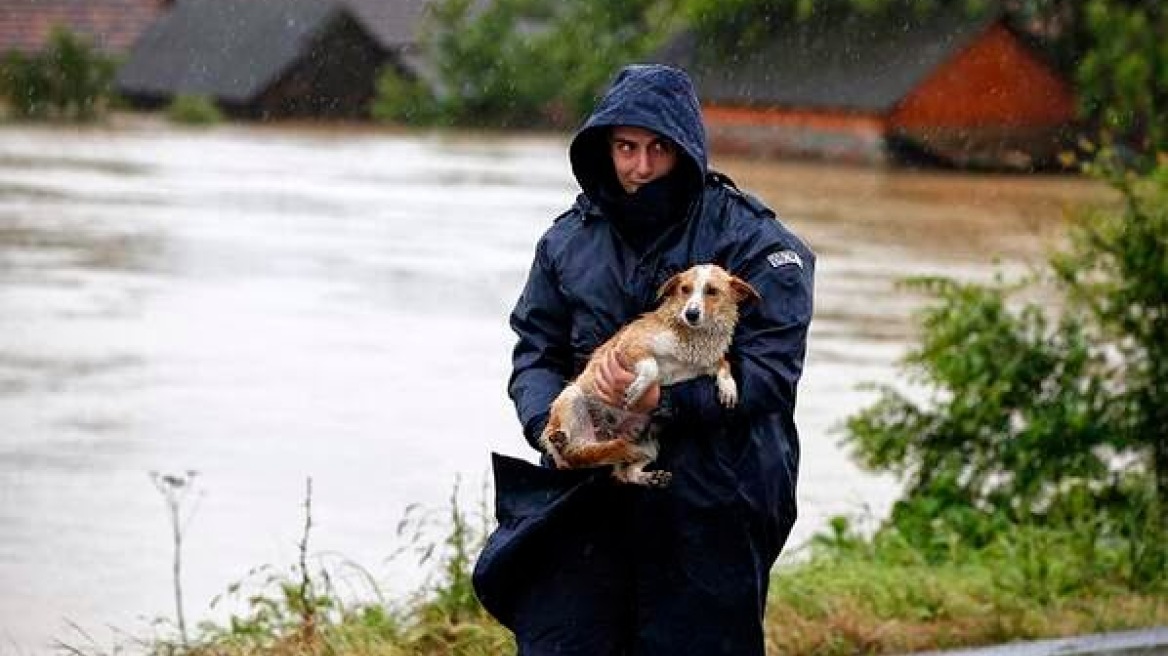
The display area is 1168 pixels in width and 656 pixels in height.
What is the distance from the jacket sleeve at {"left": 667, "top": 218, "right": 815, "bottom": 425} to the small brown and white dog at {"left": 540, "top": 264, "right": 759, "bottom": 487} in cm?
4

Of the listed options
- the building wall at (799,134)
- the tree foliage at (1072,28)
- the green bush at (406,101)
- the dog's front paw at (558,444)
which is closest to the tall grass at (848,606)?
the dog's front paw at (558,444)

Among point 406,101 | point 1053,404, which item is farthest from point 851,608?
point 406,101

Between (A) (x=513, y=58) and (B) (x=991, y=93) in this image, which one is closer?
(B) (x=991, y=93)

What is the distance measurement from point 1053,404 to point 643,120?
210 inches

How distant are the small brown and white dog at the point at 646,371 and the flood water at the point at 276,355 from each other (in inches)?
108

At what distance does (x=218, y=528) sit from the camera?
432 inches

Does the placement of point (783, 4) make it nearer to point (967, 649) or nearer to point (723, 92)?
point (723, 92)

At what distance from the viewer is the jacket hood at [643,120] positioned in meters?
4.46

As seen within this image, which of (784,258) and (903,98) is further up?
(903,98)

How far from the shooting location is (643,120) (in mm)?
4457

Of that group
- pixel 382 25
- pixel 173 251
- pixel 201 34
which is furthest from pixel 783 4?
pixel 173 251

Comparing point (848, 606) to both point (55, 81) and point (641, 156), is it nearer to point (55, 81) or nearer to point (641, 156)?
point (641, 156)

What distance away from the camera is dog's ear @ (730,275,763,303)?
438 centimetres

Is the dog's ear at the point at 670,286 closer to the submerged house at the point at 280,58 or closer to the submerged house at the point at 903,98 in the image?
Result: the submerged house at the point at 903,98
